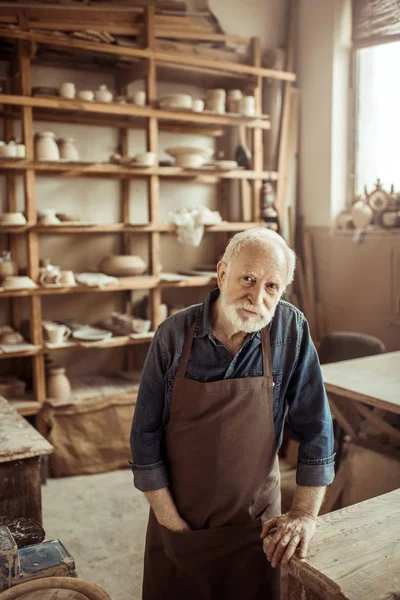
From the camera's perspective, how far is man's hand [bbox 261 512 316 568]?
164 cm

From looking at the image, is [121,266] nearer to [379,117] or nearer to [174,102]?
[174,102]

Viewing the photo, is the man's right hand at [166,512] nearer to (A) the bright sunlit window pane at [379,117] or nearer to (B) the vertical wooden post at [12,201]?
(B) the vertical wooden post at [12,201]

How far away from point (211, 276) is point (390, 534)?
10.4ft

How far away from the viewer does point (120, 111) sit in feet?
14.0

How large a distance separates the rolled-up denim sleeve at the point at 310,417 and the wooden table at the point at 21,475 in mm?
1031

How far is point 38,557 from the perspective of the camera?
6.03 feet

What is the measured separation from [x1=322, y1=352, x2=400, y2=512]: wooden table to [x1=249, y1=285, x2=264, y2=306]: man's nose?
1303 millimetres

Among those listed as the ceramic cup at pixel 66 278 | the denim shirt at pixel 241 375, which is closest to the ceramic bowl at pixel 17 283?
the ceramic cup at pixel 66 278

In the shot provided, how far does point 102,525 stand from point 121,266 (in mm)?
1807

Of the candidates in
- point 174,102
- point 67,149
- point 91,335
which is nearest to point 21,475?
Result: point 91,335

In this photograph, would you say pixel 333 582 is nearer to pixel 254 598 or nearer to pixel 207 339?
pixel 254 598

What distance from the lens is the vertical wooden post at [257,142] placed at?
491cm

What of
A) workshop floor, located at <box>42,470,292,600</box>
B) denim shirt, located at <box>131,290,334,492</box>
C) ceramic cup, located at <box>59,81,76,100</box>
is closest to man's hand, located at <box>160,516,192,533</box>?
denim shirt, located at <box>131,290,334,492</box>

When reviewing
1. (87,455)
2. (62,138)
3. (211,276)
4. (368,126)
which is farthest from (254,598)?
(368,126)
